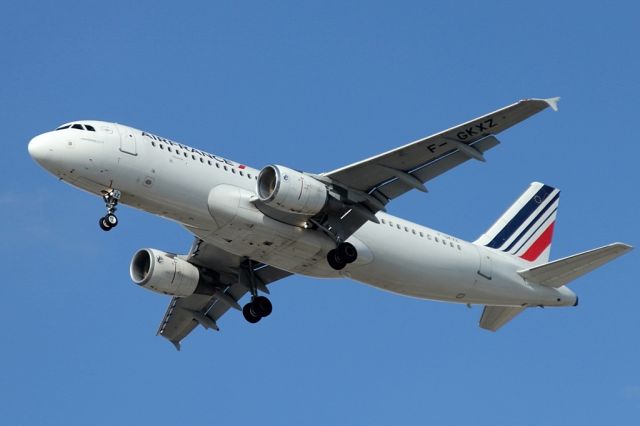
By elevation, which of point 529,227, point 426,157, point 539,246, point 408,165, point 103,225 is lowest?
point 103,225

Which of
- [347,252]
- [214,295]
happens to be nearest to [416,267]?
[347,252]

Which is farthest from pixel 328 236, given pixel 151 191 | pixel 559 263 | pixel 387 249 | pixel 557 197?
pixel 557 197

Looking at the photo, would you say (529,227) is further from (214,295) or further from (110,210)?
(110,210)

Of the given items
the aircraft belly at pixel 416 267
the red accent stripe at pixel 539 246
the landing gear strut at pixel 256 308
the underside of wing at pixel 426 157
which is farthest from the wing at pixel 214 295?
the red accent stripe at pixel 539 246

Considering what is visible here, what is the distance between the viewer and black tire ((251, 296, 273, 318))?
44.4m

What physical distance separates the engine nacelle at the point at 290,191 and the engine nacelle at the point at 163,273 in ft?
22.8

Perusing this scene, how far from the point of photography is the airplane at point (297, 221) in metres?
38.1

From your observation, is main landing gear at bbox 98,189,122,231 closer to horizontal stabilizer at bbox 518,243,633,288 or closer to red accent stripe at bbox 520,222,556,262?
horizontal stabilizer at bbox 518,243,633,288

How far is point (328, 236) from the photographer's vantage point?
40562mm

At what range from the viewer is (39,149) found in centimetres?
3781

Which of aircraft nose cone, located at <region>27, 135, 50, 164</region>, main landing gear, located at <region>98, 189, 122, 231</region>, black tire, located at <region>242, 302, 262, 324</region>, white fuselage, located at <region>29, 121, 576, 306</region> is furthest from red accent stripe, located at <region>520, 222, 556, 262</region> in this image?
aircraft nose cone, located at <region>27, 135, 50, 164</region>

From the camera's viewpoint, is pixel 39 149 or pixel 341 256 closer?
pixel 39 149

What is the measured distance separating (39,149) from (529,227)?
63.9 feet

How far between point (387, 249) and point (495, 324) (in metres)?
7.26
